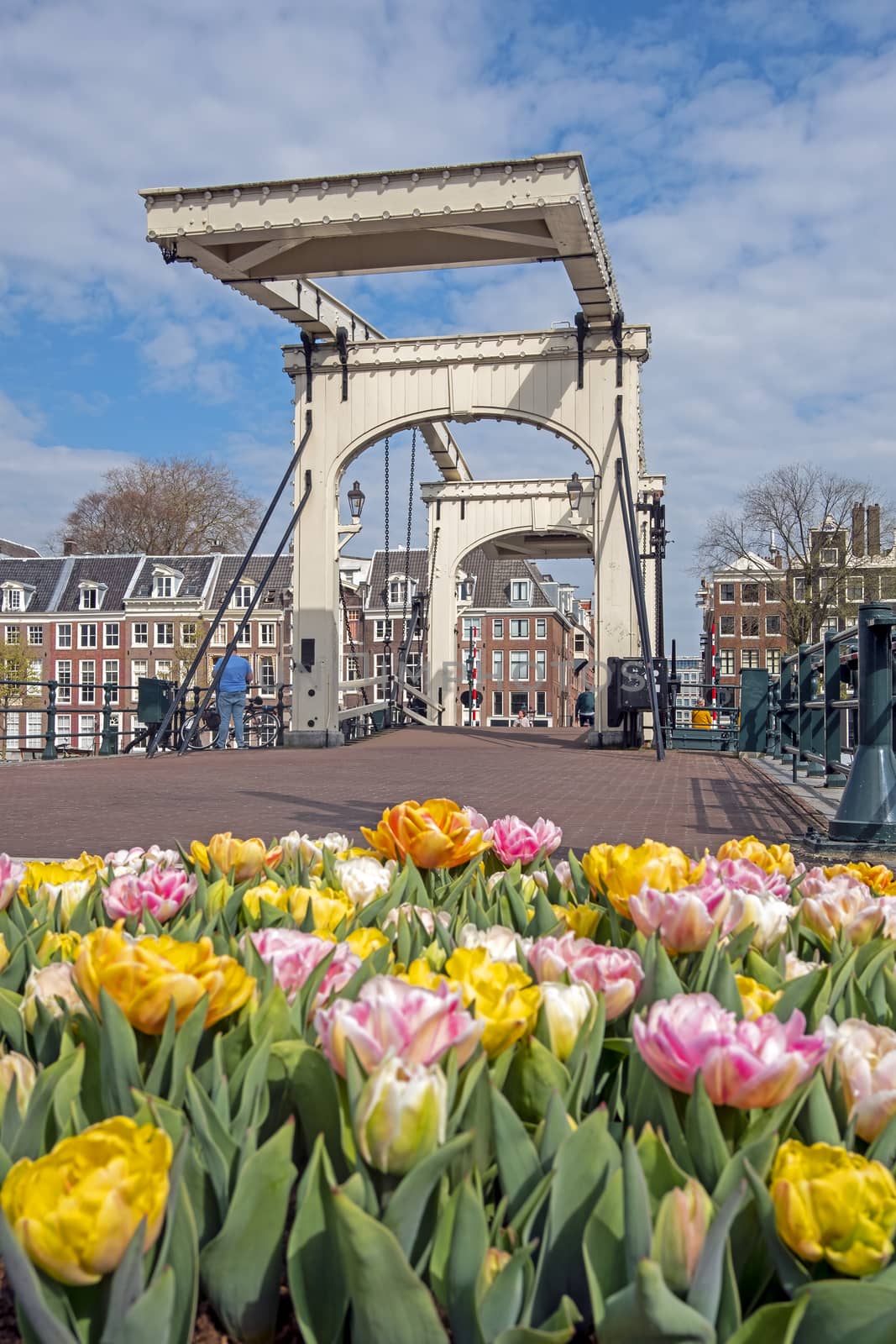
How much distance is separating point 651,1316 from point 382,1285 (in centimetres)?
19

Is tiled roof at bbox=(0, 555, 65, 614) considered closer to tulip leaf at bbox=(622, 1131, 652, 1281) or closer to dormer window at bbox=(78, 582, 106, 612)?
dormer window at bbox=(78, 582, 106, 612)

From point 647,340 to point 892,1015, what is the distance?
15613mm

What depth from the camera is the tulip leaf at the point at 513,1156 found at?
968mm

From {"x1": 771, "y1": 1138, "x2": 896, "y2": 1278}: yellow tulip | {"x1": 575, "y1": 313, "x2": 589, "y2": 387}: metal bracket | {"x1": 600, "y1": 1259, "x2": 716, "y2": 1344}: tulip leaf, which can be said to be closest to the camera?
{"x1": 600, "y1": 1259, "x2": 716, "y2": 1344}: tulip leaf

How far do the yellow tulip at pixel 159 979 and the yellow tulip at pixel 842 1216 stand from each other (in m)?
0.57

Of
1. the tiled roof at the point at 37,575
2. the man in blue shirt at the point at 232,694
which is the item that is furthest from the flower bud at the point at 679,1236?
the tiled roof at the point at 37,575

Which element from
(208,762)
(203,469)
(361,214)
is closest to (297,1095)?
(208,762)

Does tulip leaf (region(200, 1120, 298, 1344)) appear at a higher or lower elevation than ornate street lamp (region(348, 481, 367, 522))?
lower

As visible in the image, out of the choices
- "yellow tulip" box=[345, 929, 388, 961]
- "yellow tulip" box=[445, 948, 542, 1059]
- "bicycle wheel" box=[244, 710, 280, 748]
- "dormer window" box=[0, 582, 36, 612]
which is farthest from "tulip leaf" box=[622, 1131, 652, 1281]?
"dormer window" box=[0, 582, 36, 612]

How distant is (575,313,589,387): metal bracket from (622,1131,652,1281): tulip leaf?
15.6 metres

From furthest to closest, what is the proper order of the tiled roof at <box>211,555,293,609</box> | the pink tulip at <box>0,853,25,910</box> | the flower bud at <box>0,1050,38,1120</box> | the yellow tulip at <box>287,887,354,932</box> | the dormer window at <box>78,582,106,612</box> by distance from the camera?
the dormer window at <box>78,582,106,612</box> < the tiled roof at <box>211,555,293,609</box> < the pink tulip at <box>0,853,25,910</box> < the yellow tulip at <box>287,887,354,932</box> < the flower bud at <box>0,1050,38,1120</box>

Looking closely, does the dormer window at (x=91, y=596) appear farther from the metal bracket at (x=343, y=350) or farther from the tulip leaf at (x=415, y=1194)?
the tulip leaf at (x=415, y=1194)

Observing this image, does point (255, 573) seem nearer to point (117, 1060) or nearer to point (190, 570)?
point (190, 570)

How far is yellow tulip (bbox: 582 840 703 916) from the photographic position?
5.68 feet
